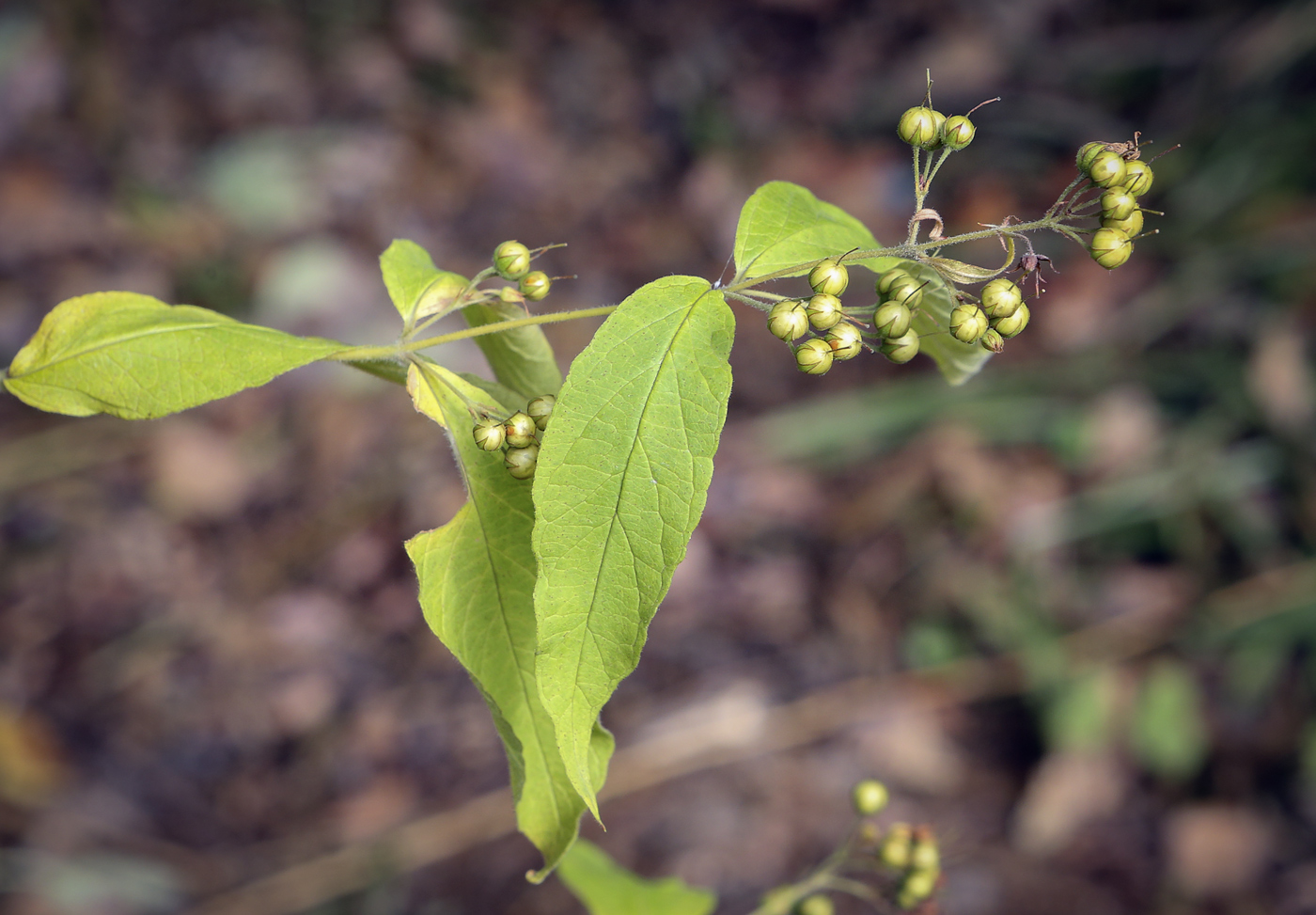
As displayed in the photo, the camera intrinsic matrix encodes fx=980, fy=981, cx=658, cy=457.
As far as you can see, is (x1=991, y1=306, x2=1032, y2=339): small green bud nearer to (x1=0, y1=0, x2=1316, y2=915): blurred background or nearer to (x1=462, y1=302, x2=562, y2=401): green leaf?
(x1=462, y1=302, x2=562, y2=401): green leaf

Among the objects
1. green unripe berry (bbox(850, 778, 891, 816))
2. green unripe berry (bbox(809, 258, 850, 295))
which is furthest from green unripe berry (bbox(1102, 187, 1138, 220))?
green unripe berry (bbox(850, 778, 891, 816))

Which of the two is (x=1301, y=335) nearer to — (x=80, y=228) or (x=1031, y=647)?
(x=1031, y=647)

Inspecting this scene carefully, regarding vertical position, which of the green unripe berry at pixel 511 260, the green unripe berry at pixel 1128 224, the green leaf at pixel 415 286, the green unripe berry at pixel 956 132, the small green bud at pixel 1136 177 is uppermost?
the green unripe berry at pixel 956 132

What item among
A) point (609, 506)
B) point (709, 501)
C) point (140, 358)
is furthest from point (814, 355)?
point (709, 501)

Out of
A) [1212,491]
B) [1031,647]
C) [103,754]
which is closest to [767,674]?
[1031,647]

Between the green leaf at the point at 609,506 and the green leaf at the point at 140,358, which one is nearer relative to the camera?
the green leaf at the point at 609,506

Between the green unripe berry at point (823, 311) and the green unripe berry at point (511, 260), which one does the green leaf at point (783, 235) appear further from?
the green unripe berry at point (511, 260)

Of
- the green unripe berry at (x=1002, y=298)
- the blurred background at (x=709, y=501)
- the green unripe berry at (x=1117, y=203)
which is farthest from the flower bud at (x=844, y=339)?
the blurred background at (x=709, y=501)
